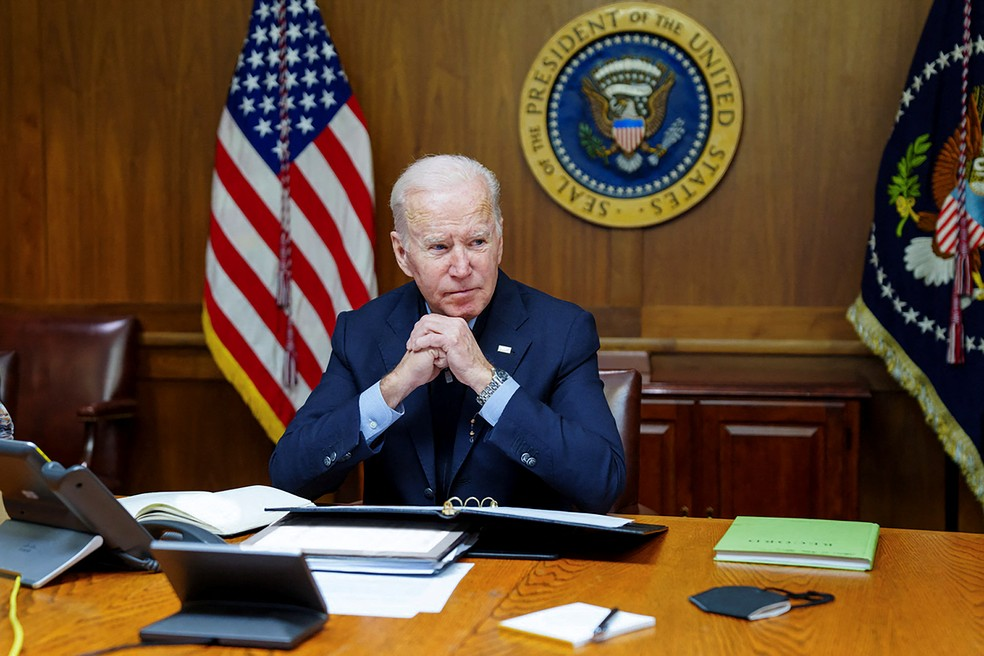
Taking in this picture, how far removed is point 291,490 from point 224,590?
2.71ft

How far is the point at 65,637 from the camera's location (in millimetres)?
1186

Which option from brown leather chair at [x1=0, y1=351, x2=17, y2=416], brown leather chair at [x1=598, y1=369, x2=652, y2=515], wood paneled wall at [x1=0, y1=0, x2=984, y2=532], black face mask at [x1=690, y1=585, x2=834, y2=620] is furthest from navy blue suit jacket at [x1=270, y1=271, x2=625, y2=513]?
wood paneled wall at [x1=0, y1=0, x2=984, y2=532]

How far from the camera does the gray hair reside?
2.10 m

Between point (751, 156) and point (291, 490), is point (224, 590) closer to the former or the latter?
point (291, 490)

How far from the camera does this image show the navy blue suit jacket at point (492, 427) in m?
1.89

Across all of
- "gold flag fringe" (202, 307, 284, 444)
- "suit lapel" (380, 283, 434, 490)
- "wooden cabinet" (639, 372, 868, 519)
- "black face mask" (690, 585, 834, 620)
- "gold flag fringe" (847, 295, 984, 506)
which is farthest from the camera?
"gold flag fringe" (202, 307, 284, 444)

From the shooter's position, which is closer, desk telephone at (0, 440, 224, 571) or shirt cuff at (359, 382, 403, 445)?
desk telephone at (0, 440, 224, 571)

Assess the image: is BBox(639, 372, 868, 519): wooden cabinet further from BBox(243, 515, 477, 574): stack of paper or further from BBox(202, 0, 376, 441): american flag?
BBox(243, 515, 477, 574): stack of paper

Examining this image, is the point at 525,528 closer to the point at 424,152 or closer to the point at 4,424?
the point at 4,424

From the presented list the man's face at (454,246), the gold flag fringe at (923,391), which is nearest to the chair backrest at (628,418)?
the man's face at (454,246)

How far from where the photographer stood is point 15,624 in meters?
1.20

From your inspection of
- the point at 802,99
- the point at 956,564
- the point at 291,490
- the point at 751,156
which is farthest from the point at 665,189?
the point at 956,564

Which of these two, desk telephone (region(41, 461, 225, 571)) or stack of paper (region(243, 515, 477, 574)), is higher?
desk telephone (region(41, 461, 225, 571))

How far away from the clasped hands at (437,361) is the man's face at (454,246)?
147mm
